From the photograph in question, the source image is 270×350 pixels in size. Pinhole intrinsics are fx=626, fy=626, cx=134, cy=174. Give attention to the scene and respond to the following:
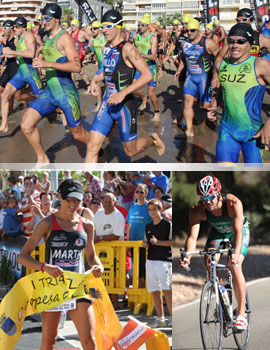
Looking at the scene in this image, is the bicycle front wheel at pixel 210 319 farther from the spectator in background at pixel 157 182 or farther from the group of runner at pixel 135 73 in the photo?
the group of runner at pixel 135 73

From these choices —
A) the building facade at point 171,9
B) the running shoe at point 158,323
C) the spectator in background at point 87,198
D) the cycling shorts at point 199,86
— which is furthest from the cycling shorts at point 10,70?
the running shoe at point 158,323

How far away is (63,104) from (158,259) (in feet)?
6.70

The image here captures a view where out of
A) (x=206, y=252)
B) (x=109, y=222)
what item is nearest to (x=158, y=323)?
(x=206, y=252)

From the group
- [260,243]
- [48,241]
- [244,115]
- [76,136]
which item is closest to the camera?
[48,241]

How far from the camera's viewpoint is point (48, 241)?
526cm

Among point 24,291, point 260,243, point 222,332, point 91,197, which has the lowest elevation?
point 222,332

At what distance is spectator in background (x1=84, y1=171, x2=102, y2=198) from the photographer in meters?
5.44

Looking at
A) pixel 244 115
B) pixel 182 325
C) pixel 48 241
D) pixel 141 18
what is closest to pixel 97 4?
pixel 141 18

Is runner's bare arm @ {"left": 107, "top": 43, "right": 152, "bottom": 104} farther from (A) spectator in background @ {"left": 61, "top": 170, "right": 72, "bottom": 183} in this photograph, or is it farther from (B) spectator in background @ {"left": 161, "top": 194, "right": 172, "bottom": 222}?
(B) spectator in background @ {"left": 161, "top": 194, "right": 172, "bottom": 222}

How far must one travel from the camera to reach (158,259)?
550cm

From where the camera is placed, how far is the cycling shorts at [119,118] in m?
6.20

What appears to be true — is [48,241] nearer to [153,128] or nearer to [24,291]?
[24,291]

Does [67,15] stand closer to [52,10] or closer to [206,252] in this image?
[52,10]

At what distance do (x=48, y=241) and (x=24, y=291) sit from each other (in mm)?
480
